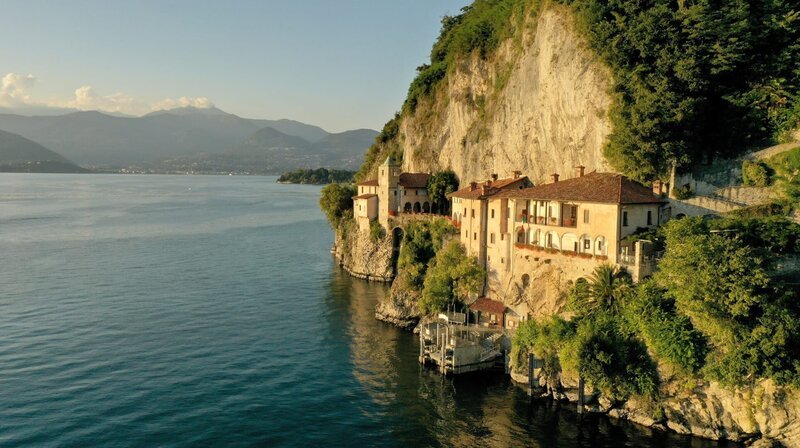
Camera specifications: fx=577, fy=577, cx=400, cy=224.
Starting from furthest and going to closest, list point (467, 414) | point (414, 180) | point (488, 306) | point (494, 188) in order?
point (414, 180)
point (494, 188)
point (488, 306)
point (467, 414)

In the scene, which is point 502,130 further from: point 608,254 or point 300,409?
point 300,409

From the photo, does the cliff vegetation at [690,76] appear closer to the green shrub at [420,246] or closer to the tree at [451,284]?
the tree at [451,284]

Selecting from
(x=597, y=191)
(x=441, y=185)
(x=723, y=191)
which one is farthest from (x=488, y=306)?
(x=441, y=185)

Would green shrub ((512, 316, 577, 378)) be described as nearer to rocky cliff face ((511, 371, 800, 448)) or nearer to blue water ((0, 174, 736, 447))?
blue water ((0, 174, 736, 447))

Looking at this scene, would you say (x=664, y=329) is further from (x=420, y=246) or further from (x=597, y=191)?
(x=420, y=246)

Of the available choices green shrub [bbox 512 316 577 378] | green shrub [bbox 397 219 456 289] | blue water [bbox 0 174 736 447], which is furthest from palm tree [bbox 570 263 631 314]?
green shrub [bbox 397 219 456 289]

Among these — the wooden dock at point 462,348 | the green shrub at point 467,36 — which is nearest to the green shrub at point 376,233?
the green shrub at point 467,36

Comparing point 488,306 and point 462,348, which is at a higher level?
point 488,306
